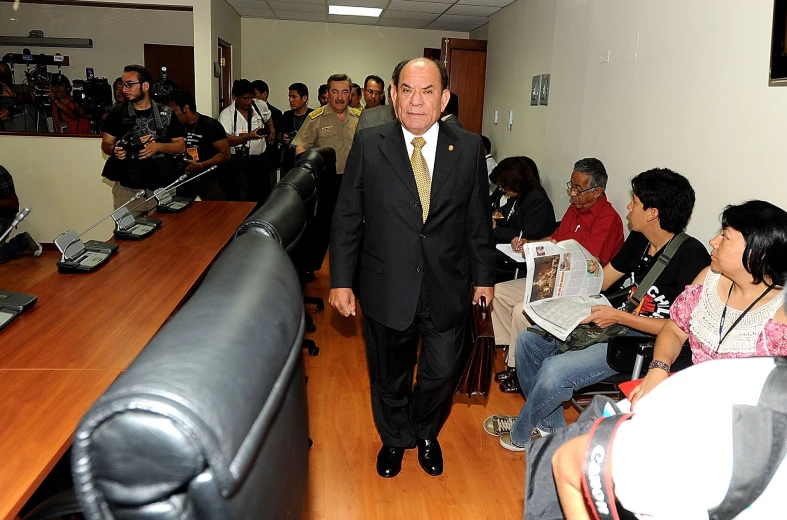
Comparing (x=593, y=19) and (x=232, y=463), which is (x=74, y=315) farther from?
(x=593, y=19)

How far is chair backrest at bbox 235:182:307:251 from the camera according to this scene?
893 mm

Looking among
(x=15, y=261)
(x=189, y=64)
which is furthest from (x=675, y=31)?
(x=189, y=64)

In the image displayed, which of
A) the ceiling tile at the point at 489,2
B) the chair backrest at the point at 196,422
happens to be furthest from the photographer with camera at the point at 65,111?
the chair backrest at the point at 196,422

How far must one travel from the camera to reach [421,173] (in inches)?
86.7

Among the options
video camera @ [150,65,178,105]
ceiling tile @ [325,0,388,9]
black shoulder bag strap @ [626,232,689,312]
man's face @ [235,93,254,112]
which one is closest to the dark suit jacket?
black shoulder bag strap @ [626,232,689,312]

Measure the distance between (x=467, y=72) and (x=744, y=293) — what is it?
586cm

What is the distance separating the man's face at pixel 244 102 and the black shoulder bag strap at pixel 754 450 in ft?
20.4

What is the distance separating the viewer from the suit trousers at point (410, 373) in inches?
92.0

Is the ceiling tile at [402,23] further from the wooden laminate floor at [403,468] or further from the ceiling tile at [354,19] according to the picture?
the wooden laminate floor at [403,468]

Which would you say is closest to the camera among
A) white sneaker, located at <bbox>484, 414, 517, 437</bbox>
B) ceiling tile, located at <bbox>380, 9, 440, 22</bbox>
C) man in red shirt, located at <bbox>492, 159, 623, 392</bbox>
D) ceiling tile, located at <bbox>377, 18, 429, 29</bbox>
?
white sneaker, located at <bbox>484, 414, 517, 437</bbox>

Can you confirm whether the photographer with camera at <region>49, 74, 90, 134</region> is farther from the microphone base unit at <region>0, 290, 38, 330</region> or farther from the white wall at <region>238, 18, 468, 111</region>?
the microphone base unit at <region>0, 290, 38, 330</region>

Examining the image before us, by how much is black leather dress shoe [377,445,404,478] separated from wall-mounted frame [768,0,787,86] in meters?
2.00

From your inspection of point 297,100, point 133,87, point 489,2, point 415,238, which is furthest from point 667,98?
point 297,100

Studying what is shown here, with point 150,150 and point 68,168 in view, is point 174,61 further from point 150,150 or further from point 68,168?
point 150,150
